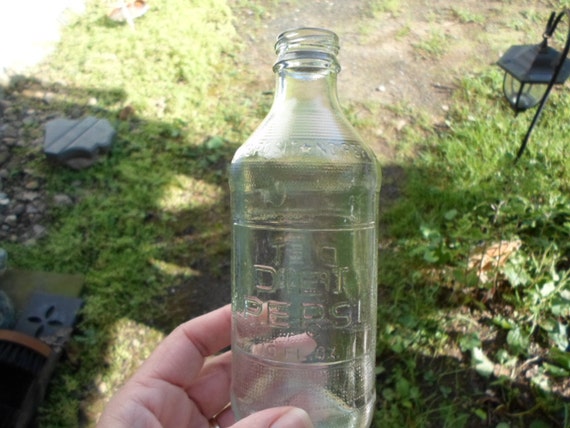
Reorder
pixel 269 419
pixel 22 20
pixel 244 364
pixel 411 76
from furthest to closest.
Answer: pixel 22 20 < pixel 411 76 < pixel 244 364 < pixel 269 419

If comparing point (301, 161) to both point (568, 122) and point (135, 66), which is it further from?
point (135, 66)

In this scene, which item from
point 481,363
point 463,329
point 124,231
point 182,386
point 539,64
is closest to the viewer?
point 182,386

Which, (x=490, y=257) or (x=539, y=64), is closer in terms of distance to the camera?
(x=490, y=257)

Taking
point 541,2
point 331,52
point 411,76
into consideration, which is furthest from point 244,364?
point 541,2

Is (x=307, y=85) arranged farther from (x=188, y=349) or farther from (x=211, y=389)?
(x=211, y=389)

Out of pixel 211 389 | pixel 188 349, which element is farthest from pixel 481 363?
pixel 188 349

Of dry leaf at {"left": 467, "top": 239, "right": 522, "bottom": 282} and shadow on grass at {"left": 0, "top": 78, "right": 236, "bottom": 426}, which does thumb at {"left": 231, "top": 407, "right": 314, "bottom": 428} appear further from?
shadow on grass at {"left": 0, "top": 78, "right": 236, "bottom": 426}

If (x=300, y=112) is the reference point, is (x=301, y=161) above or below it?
below

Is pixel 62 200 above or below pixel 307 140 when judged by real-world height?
below

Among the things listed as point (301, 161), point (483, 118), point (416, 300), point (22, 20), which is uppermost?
point (301, 161)
